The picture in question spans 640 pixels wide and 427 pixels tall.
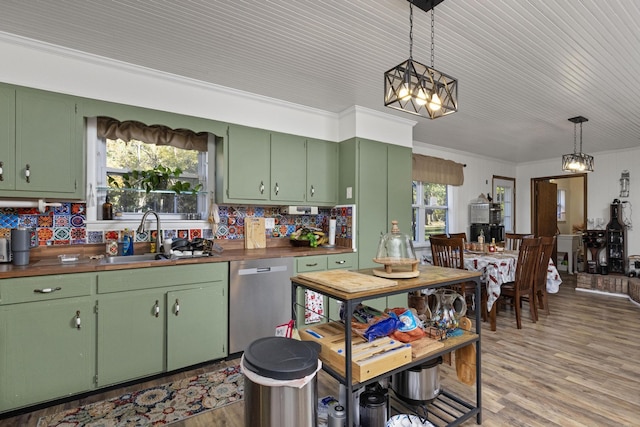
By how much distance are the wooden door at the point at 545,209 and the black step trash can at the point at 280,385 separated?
23.3 ft

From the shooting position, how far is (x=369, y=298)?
1.48 m

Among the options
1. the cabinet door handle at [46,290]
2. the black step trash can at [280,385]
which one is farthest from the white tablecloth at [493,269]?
the cabinet door handle at [46,290]

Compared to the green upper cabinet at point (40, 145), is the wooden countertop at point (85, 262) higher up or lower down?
lower down

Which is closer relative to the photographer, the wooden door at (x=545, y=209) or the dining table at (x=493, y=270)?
the dining table at (x=493, y=270)

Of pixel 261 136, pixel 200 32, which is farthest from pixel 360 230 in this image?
pixel 200 32

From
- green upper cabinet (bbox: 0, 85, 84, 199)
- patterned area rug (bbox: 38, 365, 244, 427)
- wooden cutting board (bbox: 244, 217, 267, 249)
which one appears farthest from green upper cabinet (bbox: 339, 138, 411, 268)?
green upper cabinet (bbox: 0, 85, 84, 199)

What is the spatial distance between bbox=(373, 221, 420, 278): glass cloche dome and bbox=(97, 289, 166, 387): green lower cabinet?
5.58 feet

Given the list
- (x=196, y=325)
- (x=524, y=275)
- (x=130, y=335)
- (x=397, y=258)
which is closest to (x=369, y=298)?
(x=397, y=258)

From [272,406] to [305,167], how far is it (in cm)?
266

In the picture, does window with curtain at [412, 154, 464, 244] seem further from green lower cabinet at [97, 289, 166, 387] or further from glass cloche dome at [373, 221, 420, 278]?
green lower cabinet at [97, 289, 166, 387]

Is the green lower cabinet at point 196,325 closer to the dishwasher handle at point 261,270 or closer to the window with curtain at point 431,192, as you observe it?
the dishwasher handle at point 261,270

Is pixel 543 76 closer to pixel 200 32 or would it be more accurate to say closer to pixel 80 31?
pixel 200 32

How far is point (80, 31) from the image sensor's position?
7.27 feet

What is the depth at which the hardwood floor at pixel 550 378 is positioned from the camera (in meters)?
2.02
